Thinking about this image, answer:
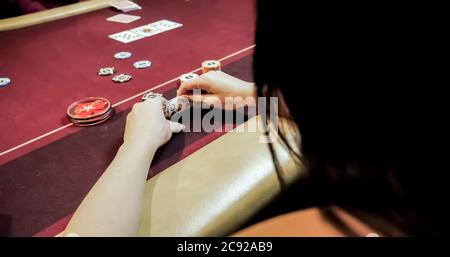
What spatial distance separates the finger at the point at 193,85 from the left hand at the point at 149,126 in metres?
0.11

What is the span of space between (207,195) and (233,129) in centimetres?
36

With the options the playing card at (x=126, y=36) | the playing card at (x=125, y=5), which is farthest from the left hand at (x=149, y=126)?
the playing card at (x=125, y=5)

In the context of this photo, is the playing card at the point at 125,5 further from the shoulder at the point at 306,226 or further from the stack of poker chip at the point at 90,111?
the shoulder at the point at 306,226

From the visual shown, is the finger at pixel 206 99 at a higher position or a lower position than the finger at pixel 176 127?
higher

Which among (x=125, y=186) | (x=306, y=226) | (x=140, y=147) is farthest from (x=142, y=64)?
(x=306, y=226)

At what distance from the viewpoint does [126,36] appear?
2.12m

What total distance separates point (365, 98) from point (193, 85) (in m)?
0.86

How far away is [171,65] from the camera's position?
176 cm

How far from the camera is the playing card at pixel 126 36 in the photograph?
6.80 feet

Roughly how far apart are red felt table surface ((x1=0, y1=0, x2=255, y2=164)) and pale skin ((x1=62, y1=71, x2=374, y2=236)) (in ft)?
0.81

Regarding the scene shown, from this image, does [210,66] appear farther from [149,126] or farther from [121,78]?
[149,126]

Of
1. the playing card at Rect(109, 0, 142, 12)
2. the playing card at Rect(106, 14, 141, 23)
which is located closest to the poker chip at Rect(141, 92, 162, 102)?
the playing card at Rect(106, 14, 141, 23)

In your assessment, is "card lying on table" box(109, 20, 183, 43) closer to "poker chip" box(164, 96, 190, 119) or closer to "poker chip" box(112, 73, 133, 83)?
"poker chip" box(112, 73, 133, 83)
